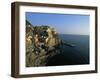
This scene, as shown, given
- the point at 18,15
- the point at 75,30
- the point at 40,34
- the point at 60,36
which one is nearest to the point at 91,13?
the point at 75,30

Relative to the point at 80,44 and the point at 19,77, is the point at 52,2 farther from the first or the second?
the point at 19,77

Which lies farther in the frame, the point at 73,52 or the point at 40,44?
the point at 73,52

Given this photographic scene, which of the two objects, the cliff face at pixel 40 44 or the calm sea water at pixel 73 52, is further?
the calm sea water at pixel 73 52

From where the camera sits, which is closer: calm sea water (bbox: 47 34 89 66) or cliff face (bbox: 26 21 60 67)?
cliff face (bbox: 26 21 60 67)
